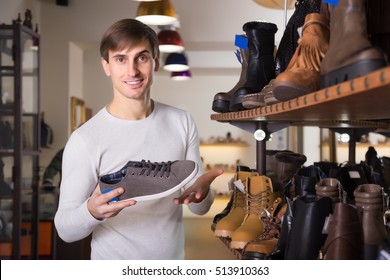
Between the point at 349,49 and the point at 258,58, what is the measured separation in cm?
74

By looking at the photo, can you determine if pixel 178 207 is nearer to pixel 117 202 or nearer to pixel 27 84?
pixel 117 202

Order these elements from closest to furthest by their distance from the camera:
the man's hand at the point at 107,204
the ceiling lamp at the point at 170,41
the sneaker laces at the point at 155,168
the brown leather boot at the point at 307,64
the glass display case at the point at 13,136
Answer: the brown leather boot at the point at 307,64 < the man's hand at the point at 107,204 < the sneaker laces at the point at 155,168 < the glass display case at the point at 13,136 < the ceiling lamp at the point at 170,41

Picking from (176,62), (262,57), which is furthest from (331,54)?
(176,62)

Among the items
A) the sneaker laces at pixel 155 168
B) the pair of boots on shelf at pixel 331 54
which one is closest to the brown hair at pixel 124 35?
the sneaker laces at pixel 155 168

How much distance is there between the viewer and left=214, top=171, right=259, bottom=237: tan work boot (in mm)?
1718

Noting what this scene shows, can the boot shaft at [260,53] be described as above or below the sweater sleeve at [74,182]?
above

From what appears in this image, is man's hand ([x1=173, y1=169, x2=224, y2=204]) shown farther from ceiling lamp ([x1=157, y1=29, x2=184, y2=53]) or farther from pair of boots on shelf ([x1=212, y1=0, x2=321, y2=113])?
ceiling lamp ([x1=157, y1=29, x2=184, y2=53])

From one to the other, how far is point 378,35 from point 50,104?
5595 mm

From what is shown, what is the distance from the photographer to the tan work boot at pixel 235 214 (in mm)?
1718

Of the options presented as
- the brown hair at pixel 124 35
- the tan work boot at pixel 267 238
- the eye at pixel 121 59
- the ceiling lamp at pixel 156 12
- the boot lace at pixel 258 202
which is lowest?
the tan work boot at pixel 267 238

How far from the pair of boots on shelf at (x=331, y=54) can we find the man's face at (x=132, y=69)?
53cm

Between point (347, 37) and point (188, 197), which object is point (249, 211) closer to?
point (188, 197)

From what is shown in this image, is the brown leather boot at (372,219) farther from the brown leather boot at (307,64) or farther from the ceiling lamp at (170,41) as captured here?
the ceiling lamp at (170,41)
